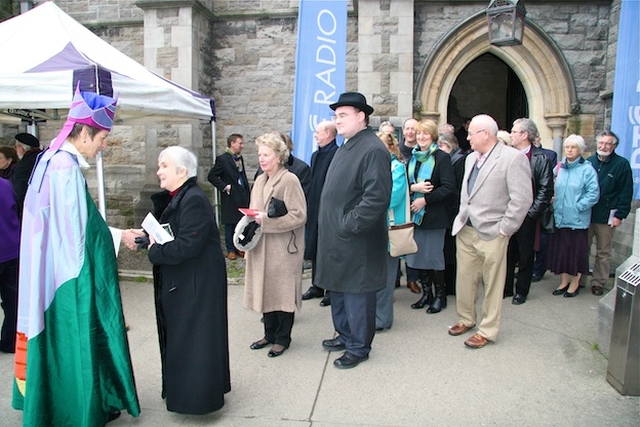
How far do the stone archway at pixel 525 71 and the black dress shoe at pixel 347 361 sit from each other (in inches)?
214

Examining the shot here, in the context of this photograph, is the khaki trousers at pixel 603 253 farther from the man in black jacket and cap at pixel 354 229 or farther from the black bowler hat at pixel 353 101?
the black bowler hat at pixel 353 101

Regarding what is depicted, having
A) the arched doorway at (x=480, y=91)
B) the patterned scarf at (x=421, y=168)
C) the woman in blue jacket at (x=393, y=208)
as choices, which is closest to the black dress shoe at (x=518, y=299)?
the patterned scarf at (x=421, y=168)

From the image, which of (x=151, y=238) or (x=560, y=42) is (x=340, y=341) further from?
(x=560, y=42)

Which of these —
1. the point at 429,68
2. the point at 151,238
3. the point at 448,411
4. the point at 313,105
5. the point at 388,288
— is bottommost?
the point at 448,411

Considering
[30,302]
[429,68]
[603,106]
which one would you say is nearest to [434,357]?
[30,302]

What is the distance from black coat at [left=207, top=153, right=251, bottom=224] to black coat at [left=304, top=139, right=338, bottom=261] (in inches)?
96.5

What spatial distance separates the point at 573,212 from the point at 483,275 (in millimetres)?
1867

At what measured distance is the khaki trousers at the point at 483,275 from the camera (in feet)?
13.2

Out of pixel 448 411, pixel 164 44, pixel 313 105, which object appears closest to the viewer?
pixel 448 411

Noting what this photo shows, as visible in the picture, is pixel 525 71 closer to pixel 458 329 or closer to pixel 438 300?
pixel 438 300

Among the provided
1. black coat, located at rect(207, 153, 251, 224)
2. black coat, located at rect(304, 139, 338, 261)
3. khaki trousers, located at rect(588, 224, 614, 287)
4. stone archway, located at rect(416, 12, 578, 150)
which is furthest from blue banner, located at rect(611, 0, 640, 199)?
black coat, located at rect(207, 153, 251, 224)

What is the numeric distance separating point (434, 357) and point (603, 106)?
244 inches

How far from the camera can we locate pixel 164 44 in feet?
28.7

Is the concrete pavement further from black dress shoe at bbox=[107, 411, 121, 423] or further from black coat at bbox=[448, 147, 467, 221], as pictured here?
black coat at bbox=[448, 147, 467, 221]
